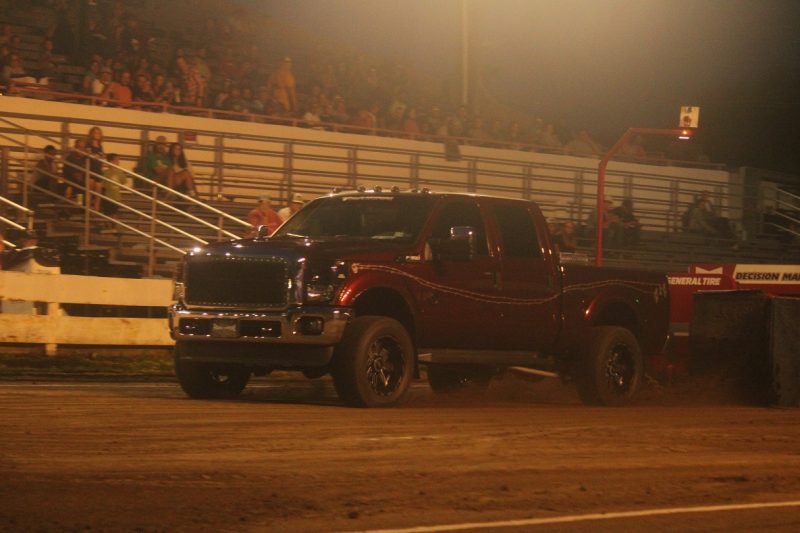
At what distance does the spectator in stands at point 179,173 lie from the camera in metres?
23.2

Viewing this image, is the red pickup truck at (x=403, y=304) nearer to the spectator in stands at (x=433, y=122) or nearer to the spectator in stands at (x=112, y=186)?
the spectator in stands at (x=112, y=186)

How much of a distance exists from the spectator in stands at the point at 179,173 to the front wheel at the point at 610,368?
34.5 ft

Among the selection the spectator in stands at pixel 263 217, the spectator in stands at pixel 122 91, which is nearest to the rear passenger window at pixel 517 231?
the spectator in stands at pixel 263 217

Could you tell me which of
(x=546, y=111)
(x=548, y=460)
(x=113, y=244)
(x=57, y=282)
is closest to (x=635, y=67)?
(x=546, y=111)

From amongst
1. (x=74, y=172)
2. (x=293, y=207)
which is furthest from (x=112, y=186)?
(x=293, y=207)

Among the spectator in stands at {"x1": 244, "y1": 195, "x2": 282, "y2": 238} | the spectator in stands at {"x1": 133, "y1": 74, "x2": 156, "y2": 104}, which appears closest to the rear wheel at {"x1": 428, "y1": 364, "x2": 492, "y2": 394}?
the spectator in stands at {"x1": 244, "y1": 195, "x2": 282, "y2": 238}

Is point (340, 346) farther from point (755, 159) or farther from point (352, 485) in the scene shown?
point (755, 159)

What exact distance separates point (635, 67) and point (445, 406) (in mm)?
34088

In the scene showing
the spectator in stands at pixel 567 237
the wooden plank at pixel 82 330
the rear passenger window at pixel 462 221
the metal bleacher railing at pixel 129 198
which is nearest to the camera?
the rear passenger window at pixel 462 221

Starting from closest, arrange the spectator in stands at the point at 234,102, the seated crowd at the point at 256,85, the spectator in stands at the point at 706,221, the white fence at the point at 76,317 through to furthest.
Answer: the white fence at the point at 76,317, the seated crowd at the point at 256,85, the spectator in stands at the point at 234,102, the spectator in stands at the point at 706,221

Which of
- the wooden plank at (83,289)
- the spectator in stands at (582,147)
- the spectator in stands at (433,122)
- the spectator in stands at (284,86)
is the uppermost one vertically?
the spectator in stands at (284,86)

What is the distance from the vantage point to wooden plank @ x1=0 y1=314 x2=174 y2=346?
17.7m

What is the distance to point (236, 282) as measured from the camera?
40.9 feet

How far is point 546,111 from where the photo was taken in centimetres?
4291
